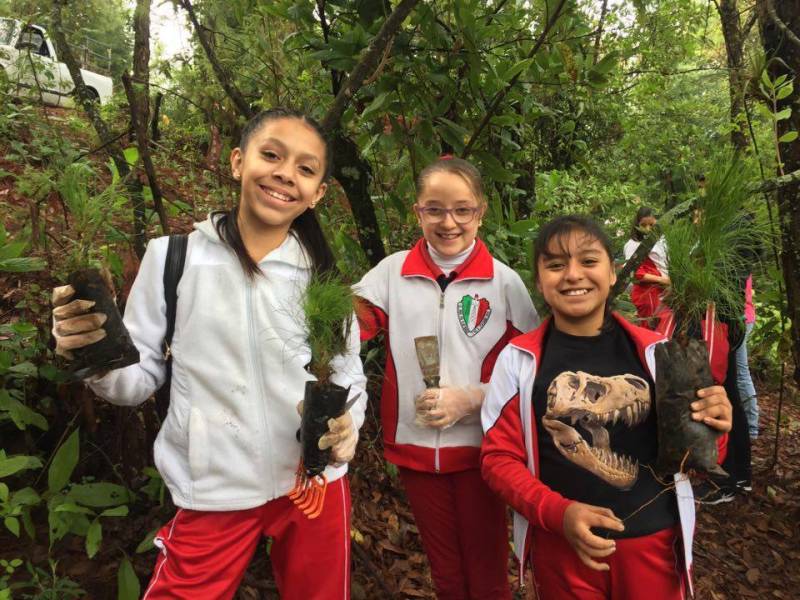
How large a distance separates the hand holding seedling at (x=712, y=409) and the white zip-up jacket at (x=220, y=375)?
103 centimetres

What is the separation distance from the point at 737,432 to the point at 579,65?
8.96 ft

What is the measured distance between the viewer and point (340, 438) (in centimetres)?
166

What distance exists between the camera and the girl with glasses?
2193 mm

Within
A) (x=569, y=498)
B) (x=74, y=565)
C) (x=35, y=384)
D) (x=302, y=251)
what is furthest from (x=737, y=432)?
(x=35, y=384)

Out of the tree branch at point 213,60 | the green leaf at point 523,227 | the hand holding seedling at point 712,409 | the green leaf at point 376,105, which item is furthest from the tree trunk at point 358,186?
the hand holding seedling at point 712,409

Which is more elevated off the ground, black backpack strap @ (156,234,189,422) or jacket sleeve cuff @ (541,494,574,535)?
black backpack strap @ (156,234,189,422)

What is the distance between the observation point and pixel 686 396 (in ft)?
5.05

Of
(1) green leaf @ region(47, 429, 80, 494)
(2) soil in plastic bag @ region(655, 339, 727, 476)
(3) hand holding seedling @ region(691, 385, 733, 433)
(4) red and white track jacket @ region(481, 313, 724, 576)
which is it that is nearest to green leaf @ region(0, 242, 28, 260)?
(1) green leaf @ region(47, 429, 80, 494)

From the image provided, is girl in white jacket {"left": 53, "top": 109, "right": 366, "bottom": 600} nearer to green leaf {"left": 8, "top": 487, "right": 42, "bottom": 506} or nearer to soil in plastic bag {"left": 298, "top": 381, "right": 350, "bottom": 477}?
soil in plastic bag {"left": 298, "top": 381, "right": 350, "bottom": 477}

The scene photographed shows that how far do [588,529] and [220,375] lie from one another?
1.21m

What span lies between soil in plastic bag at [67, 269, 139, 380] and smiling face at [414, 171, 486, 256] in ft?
4.08

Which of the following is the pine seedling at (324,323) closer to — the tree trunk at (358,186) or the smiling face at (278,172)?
the smiling face at (278,172)

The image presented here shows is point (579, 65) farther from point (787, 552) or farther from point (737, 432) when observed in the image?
point (787, 552)

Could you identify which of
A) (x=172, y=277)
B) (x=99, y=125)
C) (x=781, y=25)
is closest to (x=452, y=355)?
(x=172, y=277)
